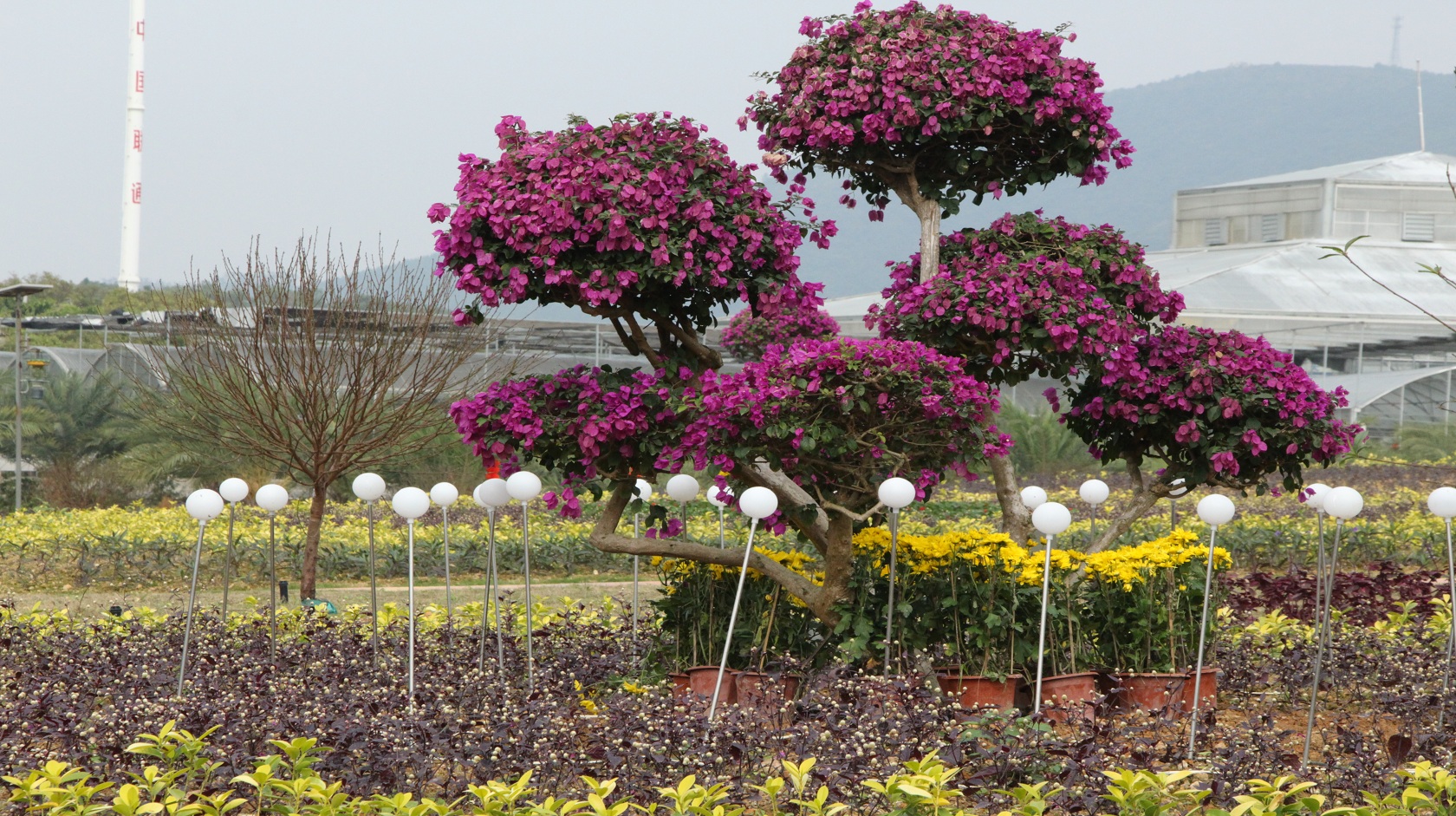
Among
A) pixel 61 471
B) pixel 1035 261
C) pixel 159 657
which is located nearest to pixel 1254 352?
pixel 1035 261

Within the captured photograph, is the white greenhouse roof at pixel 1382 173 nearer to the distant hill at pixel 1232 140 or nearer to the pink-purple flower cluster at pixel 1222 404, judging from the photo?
the pink-purple flower cluster at pixel 1222 404

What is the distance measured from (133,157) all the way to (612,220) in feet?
109

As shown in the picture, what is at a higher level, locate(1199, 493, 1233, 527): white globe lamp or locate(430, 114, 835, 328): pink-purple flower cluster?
locate(430, 114, 835, 328): pink-purple flower cluster

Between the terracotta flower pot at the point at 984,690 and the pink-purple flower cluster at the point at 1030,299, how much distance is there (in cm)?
117

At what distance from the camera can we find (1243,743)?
413cm

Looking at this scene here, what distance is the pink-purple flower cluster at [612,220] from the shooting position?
4512mm

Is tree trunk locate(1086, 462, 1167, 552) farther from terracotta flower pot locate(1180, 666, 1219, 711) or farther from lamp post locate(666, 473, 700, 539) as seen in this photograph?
lamp post locate(666, 473, 700, 539)

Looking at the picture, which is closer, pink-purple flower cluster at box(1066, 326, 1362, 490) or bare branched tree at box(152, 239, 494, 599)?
pink-purple flower cluster at box(1066, 326, 1362, 490)

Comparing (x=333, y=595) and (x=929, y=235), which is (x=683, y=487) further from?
(x=333, y=595)

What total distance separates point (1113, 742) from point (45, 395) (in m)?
14.9

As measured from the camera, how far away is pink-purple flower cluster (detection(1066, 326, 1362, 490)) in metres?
5.16

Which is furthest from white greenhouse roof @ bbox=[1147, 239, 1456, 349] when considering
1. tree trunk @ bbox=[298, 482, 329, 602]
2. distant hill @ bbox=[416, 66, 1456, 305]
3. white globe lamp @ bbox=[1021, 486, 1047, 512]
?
distant hill @ bbox=[416, 66, 1456, 305]

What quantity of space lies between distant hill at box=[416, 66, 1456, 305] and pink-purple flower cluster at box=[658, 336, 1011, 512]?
507 ft

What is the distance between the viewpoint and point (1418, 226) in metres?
29.0
